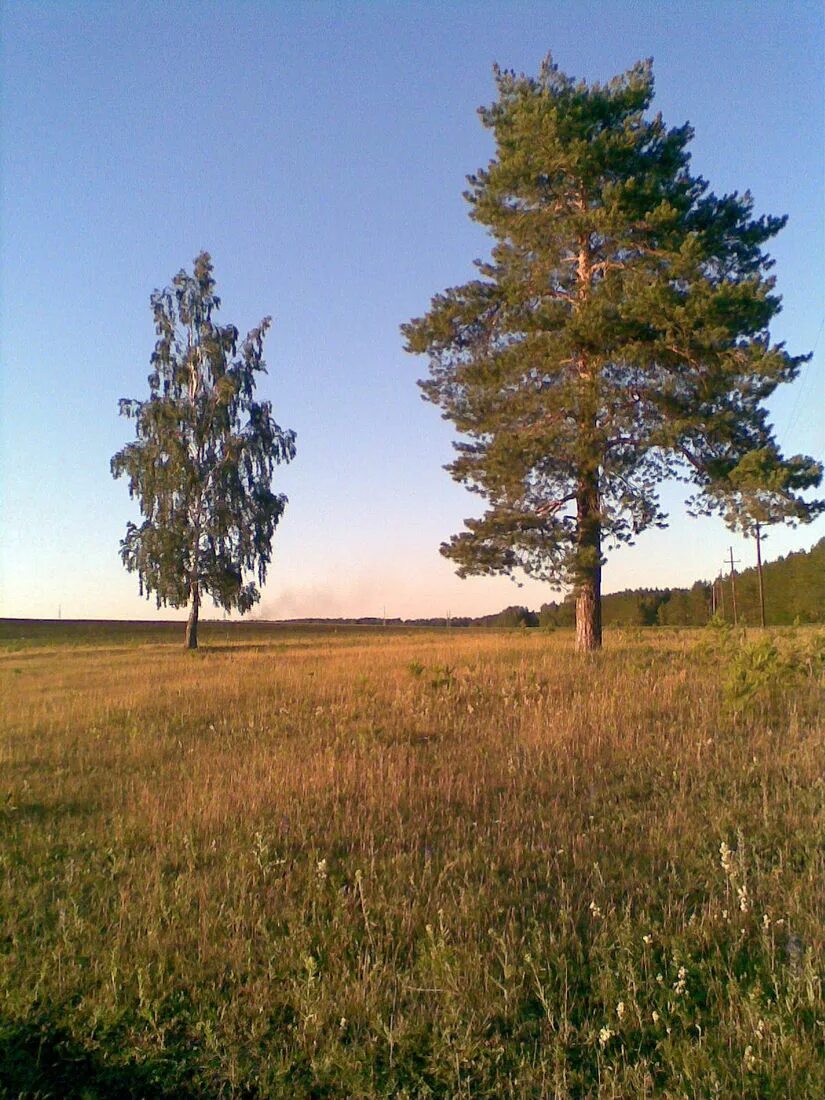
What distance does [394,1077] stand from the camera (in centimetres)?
299

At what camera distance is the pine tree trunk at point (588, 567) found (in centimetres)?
1553

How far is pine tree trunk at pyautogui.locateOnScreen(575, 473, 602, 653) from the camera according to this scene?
15.5m

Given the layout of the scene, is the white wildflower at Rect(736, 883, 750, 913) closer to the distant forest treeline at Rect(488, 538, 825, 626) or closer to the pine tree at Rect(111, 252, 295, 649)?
the pine tree at Rect(111, 252, 295, 649)

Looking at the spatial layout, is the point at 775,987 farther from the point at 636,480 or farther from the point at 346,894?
the point at 636,480

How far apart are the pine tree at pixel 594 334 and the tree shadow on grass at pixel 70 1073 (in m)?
13.1

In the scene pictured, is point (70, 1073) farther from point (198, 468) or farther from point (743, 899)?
point (198, 468)

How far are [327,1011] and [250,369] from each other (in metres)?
34.4

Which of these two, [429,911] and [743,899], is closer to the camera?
[743,899]

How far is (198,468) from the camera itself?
111ft

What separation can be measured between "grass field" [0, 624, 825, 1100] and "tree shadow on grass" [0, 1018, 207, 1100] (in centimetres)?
1

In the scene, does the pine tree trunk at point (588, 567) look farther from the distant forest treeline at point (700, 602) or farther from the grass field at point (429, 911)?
the distant forest treeline at point (700, 602)

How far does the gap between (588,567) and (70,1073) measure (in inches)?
526

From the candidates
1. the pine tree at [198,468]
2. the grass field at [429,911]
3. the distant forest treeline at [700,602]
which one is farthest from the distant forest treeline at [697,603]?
the grass field at [429,911]

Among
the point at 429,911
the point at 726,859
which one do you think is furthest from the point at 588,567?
Result: the point at 429,911
